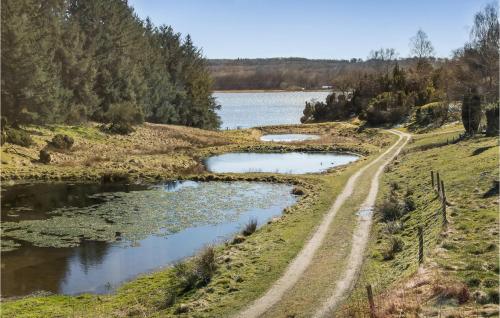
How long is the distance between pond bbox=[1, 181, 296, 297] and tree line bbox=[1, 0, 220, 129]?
49.3ft

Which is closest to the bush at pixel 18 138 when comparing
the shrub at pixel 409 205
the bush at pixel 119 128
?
the bush at pixel 119 128

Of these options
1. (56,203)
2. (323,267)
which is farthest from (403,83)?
(323,267)

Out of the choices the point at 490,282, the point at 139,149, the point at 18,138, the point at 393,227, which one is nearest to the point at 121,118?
the point at 139,149

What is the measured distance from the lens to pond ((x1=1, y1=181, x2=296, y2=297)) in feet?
72.1

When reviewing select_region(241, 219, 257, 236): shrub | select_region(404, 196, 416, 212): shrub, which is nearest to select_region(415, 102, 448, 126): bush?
select_region(404, 196, 416, 212): shrub

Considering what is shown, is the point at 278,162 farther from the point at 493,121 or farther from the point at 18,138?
the point at 18,138

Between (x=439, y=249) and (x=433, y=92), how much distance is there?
3090 inches

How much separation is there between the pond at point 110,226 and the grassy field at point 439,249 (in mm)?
8863

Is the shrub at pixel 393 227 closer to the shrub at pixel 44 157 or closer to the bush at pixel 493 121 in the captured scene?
the bush at pixel 493 121

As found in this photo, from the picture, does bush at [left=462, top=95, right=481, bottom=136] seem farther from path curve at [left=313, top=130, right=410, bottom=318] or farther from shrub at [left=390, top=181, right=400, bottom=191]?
shrub at [left=390, top=181, right=400, bottom=191]

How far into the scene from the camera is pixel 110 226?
96.2ft

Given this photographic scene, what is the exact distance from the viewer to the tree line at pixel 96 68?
162ft

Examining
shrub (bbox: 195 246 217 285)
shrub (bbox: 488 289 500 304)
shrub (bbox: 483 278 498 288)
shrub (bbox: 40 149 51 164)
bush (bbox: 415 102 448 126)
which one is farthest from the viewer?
bush (bbox: 415 102 448 126)

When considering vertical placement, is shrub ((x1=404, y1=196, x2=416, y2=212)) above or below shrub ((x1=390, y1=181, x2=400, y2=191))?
above
